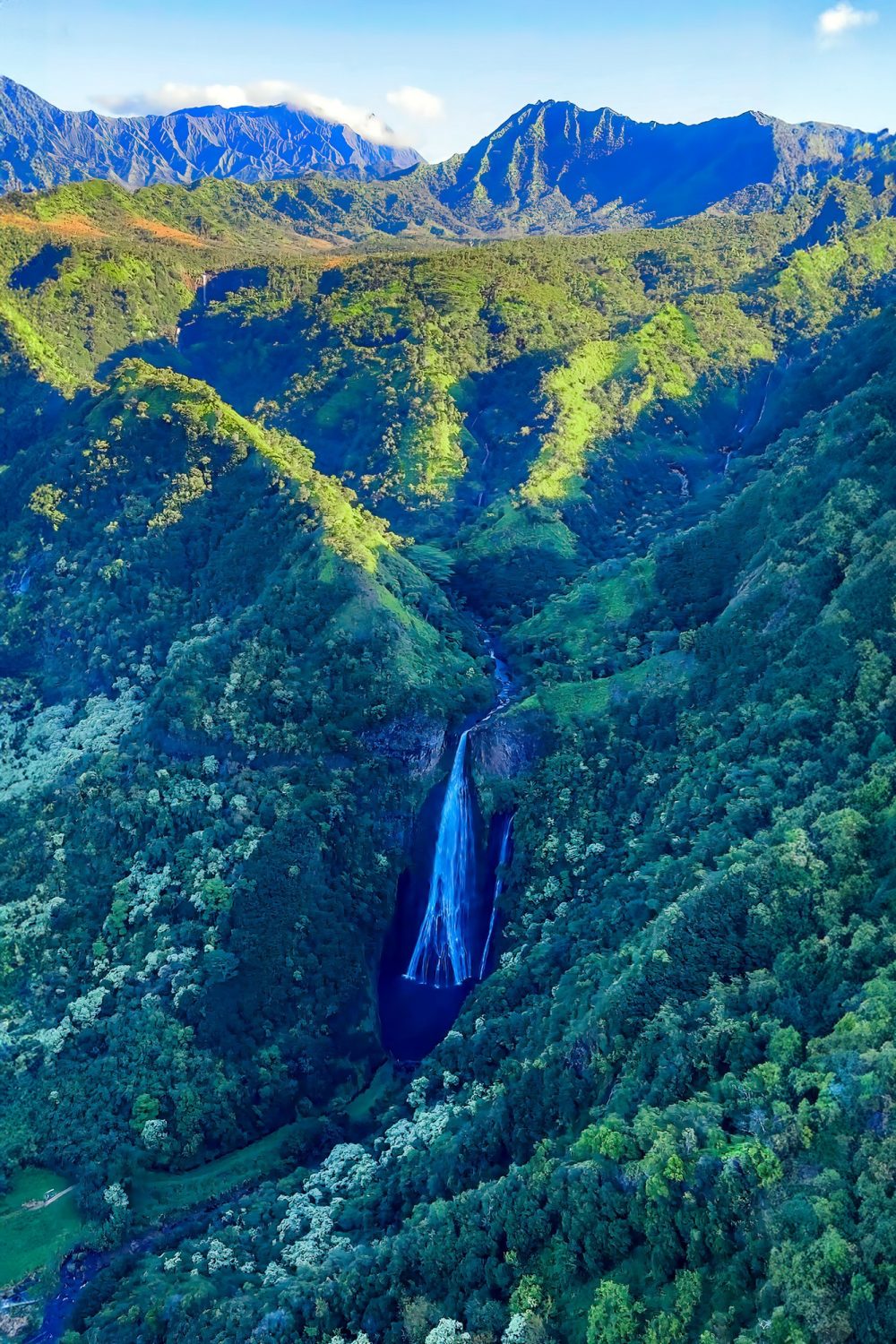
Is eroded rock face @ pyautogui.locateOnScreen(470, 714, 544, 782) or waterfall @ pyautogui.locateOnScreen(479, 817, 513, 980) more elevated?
eroded rock face @ pyautogui.locateOnScreen(470, 714, 544, 782)

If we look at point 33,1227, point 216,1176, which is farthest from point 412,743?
point 33,1227

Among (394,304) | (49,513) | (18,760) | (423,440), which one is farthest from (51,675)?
(394,304)

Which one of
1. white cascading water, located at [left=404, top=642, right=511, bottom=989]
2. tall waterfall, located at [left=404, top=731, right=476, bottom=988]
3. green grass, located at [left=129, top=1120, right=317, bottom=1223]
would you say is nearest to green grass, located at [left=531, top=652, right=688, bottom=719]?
white cascading water, located at [left=404, top=642, right=511, bottom=989]

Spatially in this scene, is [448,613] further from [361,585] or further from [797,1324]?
[797,1324]

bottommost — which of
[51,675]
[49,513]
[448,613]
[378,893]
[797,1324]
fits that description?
[797,1324]

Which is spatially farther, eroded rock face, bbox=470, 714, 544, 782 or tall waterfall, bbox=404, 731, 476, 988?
eroded rock face, bbox=470, 714, 544, 782

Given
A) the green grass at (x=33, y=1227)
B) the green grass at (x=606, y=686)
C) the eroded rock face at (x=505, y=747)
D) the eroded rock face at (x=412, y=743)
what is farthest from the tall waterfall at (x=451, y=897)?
the green grass at (x=33, y=1227)

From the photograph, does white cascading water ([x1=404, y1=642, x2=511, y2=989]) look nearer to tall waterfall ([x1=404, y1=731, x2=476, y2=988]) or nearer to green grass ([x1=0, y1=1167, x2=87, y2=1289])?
tall waterfall ([x1=404, y1=731, x2=476, y2=988])
